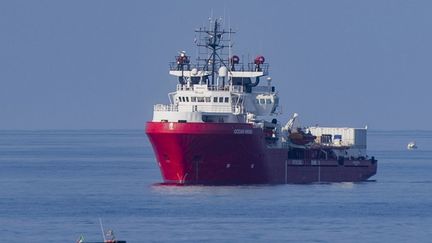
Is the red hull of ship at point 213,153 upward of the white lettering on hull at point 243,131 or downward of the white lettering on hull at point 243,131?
downward

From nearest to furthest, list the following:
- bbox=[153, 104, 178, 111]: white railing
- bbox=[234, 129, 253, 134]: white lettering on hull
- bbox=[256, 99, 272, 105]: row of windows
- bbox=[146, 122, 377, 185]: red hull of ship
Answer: bbox=[146, 122, 377, 185]: red hull of ship, bbox=[234, 129, 253, 134]: white lettering on hull, bbox=[153, 104, 178, 111]: white railing, bbox=[256, 99, 272, 105]: row of windows

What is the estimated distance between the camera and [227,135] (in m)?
102

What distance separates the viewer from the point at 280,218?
87.4m

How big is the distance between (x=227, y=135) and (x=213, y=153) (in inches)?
55.5

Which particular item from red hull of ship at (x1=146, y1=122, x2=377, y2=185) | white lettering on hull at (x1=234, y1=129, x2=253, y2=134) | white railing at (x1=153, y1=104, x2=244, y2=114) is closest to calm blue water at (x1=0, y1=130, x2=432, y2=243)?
red hull of ship at (x1=146, y1=122, x2=377, y2=185)

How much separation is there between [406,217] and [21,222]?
20.3m

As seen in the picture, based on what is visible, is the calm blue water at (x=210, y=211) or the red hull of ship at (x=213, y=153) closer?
the calm blue water at (x=210, y=211)

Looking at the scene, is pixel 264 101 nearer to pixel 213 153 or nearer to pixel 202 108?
pixel 202 108

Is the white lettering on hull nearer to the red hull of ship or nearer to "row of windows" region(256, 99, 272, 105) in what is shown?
the red hull of ship

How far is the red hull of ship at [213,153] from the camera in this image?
102m

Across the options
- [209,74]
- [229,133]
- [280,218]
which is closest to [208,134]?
[229,133]

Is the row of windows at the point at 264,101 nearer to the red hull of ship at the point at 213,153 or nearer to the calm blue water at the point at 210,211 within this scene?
the red hull of ship at the point at 213,153

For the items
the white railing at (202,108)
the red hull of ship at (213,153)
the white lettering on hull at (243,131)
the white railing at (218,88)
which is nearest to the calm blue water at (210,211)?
the red hull of ship at (213,153)

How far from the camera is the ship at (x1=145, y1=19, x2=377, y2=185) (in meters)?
102
